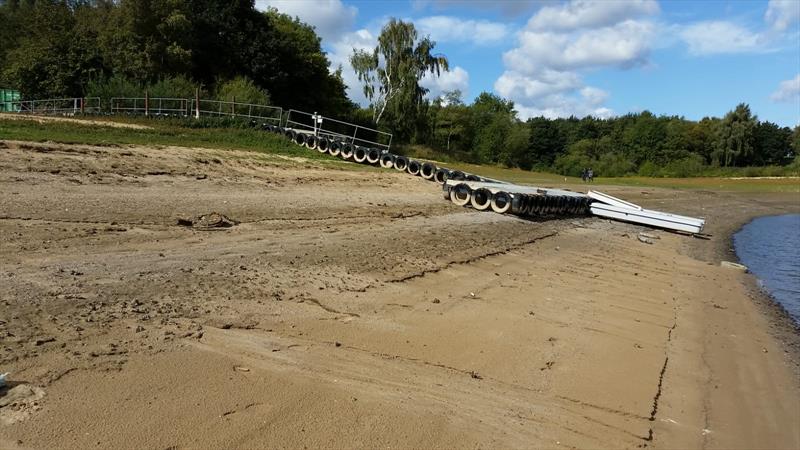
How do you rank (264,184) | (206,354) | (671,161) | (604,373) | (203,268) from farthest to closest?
(671,161) → (264,184) → (203,268) → (604,373) → (206,354)

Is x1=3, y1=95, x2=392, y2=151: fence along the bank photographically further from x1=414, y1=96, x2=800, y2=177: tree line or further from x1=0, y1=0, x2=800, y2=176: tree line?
x1=414, y1=96, x2=800, y2=177: tree line

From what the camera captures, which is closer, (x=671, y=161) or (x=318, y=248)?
(x=318, y=248)

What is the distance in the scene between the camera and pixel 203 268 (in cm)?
749

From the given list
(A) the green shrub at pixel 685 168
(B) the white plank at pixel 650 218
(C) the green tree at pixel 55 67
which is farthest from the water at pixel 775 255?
(A) the green shrub at pixel 685 168

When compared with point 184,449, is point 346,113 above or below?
above

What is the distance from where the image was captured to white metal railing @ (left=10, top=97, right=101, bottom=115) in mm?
29744

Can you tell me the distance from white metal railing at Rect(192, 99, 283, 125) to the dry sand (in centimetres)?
1680

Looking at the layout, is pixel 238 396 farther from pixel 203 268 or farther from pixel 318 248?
pixel 318 248

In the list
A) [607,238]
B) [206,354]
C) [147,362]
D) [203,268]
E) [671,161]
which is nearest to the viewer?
[147,362]

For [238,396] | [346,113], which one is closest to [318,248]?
[238,396]

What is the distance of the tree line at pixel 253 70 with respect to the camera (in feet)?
127

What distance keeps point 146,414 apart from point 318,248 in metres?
5.68

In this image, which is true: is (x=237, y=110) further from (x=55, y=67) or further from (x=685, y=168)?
(x=685, y=168)

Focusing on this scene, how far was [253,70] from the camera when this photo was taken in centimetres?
4288
